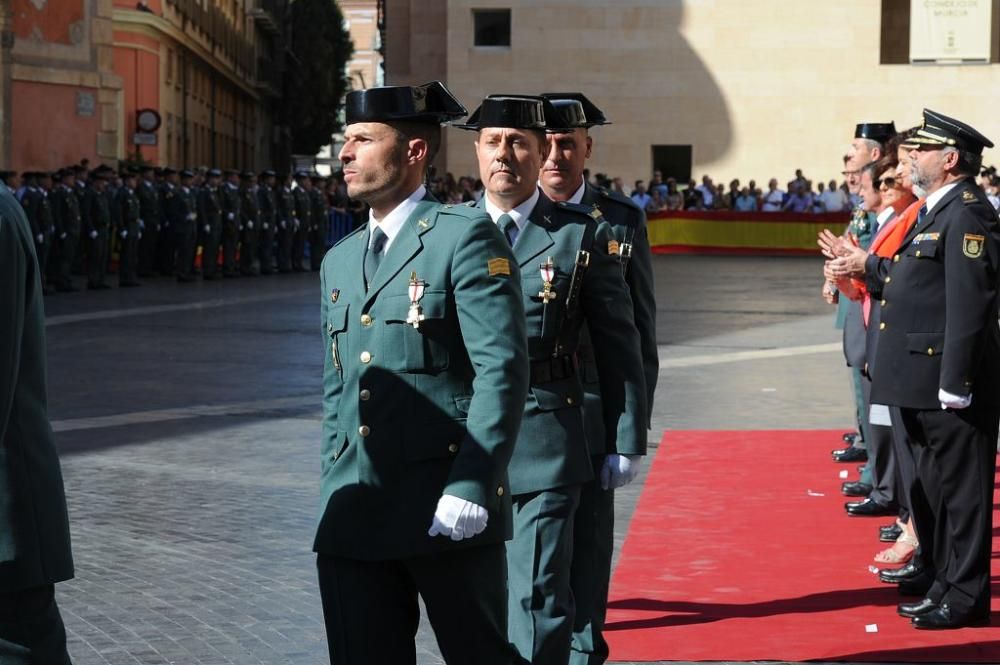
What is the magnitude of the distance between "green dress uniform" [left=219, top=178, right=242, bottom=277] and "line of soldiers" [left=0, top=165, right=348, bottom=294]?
→ 17 mm

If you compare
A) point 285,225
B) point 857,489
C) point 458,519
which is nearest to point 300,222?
point 285,225

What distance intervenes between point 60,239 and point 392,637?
21.8 metres

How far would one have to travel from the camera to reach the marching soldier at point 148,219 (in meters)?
28.0

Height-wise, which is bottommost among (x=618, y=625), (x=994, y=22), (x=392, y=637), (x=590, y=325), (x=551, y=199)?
(x=618, y=625)

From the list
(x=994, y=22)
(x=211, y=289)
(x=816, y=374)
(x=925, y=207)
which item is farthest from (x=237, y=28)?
(x=925, y=207)

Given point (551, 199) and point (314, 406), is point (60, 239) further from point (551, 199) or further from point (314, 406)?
point (551, 199)

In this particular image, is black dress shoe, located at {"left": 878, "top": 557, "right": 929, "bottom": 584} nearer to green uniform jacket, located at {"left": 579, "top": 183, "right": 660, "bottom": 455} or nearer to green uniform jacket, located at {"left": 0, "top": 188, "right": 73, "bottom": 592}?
green uniform jacket, located at {"left": 579, "top": 183, "right": 660, "bottom": 455}

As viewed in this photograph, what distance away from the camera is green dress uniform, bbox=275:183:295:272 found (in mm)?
31719

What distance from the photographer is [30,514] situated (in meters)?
4.11

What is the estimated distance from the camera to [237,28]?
64.2 m

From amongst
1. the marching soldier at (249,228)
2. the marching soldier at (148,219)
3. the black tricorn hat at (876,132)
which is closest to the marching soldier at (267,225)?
the marching soldier at (249,228)

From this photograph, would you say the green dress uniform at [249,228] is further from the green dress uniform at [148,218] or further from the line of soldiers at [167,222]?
the green dress uniform at [148,218]

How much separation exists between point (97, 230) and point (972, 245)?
21.0 m

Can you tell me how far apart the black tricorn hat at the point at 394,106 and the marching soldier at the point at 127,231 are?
75.5 feet
